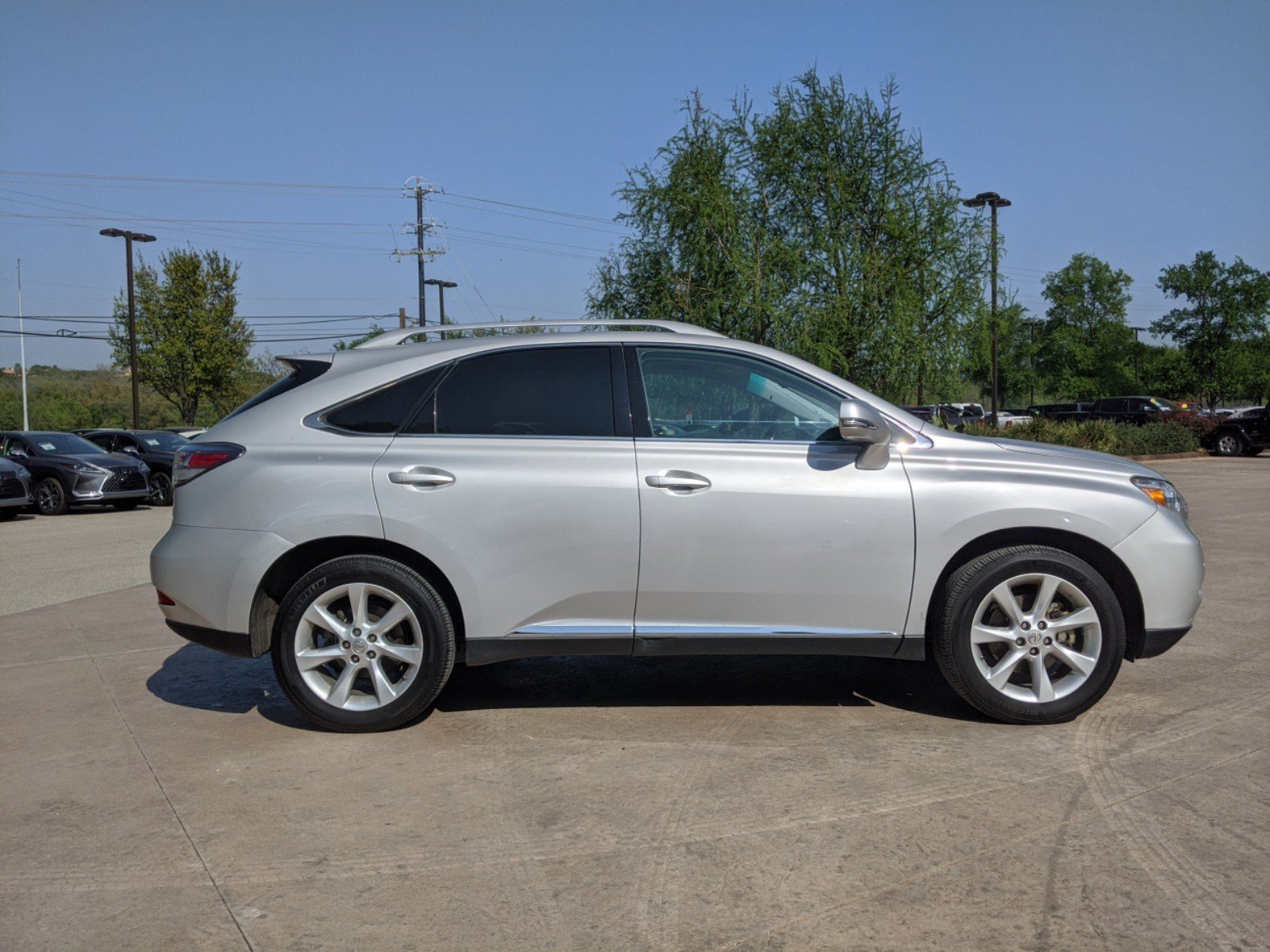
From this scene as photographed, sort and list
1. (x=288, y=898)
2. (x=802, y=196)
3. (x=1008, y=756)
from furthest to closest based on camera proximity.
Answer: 1. (x=802, y=196)
2. (x=1008, y=756)
3. (x=288, y=898)

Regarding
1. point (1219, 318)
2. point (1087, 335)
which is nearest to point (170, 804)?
point (1219, 318)

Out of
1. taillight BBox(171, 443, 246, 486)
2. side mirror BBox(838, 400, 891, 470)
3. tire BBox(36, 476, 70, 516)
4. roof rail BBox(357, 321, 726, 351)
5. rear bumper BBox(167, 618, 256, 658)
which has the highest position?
roof rail BBox(357, 321, 726, 351)

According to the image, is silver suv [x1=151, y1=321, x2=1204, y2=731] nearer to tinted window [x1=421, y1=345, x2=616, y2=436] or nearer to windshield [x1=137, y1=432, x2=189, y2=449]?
tinted window [x1=421, y1=345, x2=616, y2=436]

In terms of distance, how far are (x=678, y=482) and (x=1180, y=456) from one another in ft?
97.3

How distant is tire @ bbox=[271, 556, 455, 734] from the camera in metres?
4.73

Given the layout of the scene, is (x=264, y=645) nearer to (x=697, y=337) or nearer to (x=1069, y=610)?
(x=697, y=337)

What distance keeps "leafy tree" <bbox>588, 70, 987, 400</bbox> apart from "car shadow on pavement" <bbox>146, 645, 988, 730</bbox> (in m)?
11.7

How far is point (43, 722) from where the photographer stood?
17.0ft

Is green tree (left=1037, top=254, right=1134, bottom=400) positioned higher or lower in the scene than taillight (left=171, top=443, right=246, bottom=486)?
higher

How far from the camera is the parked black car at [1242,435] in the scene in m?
→ 29.8

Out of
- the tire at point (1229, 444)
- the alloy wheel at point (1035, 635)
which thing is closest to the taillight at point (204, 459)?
the alloy wheel at point (1035, 635)

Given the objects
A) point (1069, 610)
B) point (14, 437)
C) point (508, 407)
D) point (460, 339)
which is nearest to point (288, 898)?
point (508, 407)

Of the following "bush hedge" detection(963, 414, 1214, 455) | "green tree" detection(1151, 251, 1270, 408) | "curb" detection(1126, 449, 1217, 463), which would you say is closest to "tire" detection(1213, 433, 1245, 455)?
"curb" detection(1126, 449, 1217, 463)

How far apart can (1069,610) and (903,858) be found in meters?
1.84
